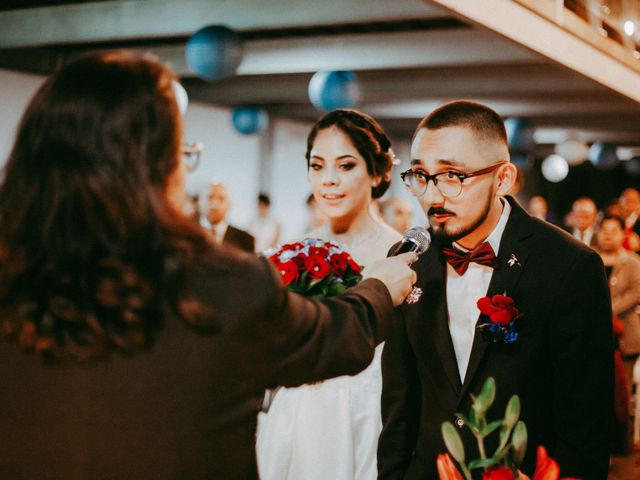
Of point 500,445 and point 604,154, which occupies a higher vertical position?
point 604,154

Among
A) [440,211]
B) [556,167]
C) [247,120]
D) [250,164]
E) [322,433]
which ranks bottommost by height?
[322,433]

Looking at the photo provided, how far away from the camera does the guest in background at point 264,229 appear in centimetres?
960

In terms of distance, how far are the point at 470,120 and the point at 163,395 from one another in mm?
1158

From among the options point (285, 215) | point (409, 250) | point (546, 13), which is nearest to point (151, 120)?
point (409, 250)

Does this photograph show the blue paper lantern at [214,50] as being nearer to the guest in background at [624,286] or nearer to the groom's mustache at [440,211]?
the guest in background at [624,286]

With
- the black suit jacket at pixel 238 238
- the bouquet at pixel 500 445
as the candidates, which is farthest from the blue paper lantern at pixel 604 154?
the bouquet at pixel 500 445

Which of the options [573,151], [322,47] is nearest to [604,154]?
[573,151]

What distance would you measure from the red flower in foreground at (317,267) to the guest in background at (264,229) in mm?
7089

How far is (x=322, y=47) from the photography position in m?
8.83

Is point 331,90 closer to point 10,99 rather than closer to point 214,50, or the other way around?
point 214,50

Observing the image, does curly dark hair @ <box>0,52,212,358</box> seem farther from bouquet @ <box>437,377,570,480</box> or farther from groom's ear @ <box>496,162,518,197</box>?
groom's ear @ <box>496,162,518,197</box>

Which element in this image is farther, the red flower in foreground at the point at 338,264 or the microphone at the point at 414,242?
the red flower in foreground at the point at 338,264

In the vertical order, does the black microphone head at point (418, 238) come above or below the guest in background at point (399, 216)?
below

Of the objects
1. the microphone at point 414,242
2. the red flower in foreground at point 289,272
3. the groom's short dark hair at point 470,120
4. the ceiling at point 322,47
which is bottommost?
the red flower in foreground at point 289,272
